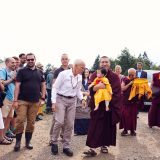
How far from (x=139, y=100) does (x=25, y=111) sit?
156 inches

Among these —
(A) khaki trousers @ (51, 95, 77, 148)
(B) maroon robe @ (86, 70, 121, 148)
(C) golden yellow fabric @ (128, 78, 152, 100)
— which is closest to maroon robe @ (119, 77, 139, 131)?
(C) golden yellow fabric @ (128, 78, 152, 100)

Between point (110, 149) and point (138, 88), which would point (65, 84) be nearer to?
point (110, 149)

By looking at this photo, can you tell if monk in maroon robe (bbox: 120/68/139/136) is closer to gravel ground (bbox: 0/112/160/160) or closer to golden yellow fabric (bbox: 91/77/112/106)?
gravel ground (bbox: 0/112/160/160)

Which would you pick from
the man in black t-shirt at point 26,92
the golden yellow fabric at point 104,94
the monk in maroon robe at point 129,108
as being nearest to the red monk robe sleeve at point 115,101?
the golden yellow fabric at point 104,94

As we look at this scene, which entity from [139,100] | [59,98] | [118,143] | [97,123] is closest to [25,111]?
[59,98]

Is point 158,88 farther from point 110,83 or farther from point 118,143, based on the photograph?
point 110,83

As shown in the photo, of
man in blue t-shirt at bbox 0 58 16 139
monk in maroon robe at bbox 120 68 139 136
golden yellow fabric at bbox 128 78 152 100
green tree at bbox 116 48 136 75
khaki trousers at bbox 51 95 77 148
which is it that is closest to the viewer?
khaki trousers at bbox 51 95 77 148

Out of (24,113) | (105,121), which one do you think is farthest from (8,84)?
(105,121)

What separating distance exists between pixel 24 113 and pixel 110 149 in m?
2.17

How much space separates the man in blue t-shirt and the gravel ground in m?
0.71

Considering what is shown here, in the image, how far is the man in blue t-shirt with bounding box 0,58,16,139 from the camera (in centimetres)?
824

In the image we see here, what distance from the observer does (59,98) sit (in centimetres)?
770

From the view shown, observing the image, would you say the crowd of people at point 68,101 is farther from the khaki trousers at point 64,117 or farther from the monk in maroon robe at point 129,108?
the monk in maroon robe at point 129,108

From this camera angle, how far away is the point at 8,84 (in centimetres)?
823
